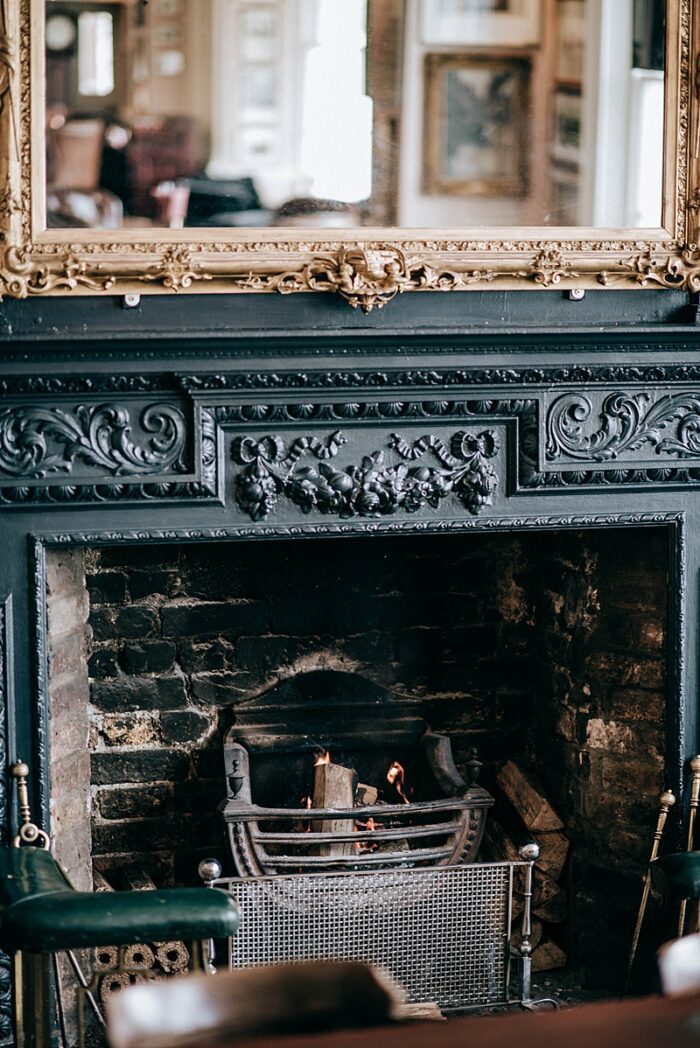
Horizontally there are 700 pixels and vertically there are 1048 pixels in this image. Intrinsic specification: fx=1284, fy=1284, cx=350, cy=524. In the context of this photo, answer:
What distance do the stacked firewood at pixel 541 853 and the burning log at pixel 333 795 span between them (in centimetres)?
43

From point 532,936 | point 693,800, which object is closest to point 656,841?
point 693,800

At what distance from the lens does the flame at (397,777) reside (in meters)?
3.55

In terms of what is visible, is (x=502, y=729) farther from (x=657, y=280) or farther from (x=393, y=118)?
(x=393, y=118)

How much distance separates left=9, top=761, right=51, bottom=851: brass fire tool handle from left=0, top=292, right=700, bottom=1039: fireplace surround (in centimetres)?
3

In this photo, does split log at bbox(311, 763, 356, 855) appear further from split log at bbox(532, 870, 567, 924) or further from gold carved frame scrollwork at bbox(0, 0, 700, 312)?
gold carved frame scrollwork at bbox(0, 0, 700, 312)

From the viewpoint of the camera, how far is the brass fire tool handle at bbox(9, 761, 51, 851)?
2.88 metres

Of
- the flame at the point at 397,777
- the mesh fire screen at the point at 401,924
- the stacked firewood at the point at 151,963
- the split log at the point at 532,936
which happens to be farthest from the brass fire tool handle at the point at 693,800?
the stacked firewood at the point at 151,963

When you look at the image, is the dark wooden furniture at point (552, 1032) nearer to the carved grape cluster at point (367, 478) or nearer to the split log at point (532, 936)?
the carved grape cluster at point (367, 478)

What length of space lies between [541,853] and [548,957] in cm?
30

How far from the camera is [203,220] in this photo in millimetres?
2838

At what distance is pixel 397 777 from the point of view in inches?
140

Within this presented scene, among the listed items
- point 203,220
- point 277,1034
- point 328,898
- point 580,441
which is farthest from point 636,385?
point 277,1034

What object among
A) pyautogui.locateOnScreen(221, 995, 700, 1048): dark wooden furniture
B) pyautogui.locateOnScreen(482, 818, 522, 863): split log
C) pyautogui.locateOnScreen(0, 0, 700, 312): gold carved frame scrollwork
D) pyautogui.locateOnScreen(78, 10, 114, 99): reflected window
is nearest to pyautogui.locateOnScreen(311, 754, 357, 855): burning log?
pyautogui.locateOnScreen(482, 818, 522, 863): split log

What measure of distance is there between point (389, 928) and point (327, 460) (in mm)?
1183
